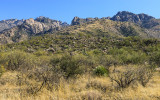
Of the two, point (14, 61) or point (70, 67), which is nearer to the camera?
point (70, 67)

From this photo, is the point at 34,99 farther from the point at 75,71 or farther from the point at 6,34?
the point at 6,34

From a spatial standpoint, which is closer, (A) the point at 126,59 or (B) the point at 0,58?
(B) the point at 0,58

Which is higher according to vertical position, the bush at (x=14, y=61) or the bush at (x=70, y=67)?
the bush at (x=14, y=61)

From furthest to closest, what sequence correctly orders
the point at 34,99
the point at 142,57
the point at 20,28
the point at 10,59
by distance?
the point at 20,28 → the point at 142,57 → the point at 10,59 → the point at 34,99

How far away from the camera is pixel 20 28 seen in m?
167

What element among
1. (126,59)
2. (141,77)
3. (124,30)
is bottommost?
(141,77)

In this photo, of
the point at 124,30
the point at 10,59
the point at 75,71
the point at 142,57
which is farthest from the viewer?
the point at 124,30

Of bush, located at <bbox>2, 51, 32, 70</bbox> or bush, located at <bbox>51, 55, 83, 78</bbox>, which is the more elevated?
bush, located at <bbox>2, 51, 32, 70</bbox>

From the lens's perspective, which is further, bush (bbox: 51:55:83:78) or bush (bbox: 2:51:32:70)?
bush (bbox: 2:51:32:70)

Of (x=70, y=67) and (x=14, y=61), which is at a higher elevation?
(x=14, y=61)

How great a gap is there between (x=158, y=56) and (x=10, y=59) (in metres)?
18.1

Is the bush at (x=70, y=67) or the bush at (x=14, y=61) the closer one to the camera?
the bush at (x=70, y=67)

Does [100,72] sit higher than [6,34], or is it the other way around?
[6,34]

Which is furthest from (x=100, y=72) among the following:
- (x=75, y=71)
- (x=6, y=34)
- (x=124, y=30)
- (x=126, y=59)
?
(x=6, y=34)
